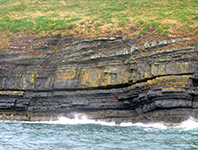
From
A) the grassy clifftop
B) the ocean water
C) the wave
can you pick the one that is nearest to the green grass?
the grassy clifftop

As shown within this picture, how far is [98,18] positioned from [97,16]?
172 centimetres

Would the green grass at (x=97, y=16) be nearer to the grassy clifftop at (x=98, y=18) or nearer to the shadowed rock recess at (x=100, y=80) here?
the grassy clifftop at (x=98, y=18)

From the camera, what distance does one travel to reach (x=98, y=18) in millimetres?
30984

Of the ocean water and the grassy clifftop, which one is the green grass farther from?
the ocean water

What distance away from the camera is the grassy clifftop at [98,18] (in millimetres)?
24375

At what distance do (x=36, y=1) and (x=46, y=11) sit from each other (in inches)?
237

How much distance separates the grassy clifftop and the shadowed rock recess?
2.05 meters

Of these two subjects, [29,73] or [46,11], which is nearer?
[29,73]

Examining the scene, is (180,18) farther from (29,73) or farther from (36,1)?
(36,1)

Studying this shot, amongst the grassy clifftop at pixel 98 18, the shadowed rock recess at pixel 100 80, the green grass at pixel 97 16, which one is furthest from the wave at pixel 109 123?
the green grass at pixel 97 16

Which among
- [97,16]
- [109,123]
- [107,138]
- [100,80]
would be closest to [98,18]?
[97,16]

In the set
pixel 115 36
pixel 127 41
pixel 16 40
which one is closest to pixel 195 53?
pixel 127 41

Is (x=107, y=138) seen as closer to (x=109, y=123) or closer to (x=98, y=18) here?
(x=109, y=123)

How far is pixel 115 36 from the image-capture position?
972 inches
